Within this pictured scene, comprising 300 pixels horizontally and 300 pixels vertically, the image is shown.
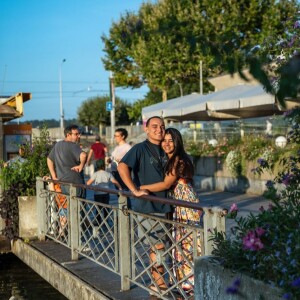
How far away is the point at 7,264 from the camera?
912cm

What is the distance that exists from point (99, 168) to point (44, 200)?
2.04 meters

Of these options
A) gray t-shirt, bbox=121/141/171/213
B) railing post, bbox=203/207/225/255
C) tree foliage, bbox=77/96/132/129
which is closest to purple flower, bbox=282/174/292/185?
railing post, bbox=203/207/225/255

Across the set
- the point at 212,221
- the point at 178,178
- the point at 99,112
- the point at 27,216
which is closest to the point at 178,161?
the point at 178,178

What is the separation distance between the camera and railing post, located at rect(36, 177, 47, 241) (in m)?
9.23

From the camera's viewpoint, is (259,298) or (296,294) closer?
(296,294)

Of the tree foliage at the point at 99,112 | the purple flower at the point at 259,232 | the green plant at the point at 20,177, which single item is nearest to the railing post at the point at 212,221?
the purple flower at the point at 259,232

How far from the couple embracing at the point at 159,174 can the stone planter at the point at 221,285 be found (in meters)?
1.16

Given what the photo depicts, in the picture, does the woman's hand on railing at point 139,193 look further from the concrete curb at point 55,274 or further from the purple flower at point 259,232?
the purple flower at point 259,232

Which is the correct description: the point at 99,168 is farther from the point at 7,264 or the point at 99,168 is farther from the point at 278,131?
the point at 278,131

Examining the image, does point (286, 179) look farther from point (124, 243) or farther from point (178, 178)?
point (124, 243)

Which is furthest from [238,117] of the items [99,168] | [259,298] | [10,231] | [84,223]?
[259,298]

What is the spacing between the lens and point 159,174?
5656mm

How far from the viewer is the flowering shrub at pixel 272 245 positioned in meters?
3.04

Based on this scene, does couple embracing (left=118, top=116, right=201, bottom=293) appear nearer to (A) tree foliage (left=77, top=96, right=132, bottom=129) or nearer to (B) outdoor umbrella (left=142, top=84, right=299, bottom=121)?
(B) outdoor umbrella (left=142, top=84, right=299, bottom=121)
